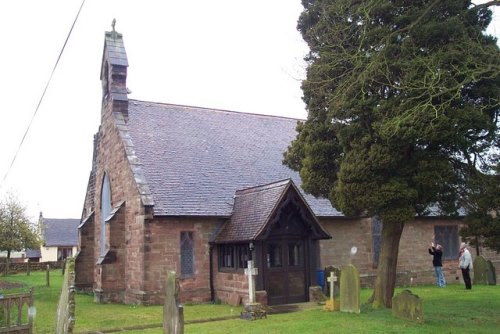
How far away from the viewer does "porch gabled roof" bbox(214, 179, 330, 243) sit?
693 inches

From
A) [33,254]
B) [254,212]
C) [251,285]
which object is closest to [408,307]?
[251,285]

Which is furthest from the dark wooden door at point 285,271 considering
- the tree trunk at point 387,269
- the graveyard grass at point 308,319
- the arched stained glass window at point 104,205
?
the arched stained glass window at point 104,205

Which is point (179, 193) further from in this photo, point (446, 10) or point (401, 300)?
point (446, 10)

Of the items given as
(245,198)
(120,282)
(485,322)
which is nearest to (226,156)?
(245,198)

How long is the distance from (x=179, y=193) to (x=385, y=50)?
10.3 metres

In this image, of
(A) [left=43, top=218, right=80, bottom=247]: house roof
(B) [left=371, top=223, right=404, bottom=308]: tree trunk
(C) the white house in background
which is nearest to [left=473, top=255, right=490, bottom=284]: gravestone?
(B) [left=371, top=223, right=404, bottom=308]: tree trunk

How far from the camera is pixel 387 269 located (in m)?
15.2

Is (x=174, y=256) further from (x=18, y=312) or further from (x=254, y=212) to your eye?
(x=18, y=312)

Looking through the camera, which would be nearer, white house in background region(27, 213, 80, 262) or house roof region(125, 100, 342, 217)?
house roof region(125, 100, 342, 217)

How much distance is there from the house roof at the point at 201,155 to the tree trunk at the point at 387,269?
6917 mm

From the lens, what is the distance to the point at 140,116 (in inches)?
948

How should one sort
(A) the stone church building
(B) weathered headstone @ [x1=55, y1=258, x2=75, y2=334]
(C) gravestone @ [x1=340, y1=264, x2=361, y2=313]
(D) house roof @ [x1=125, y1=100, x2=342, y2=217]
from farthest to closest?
(D) house roof @ [x1=125, y1=100, x2=342, y2=217] < (A) the stone church building < (C) gravestone @ [x1=340, y1=264, x2=361, y2=313] < (B) weathered headstone @ [x1=55, y1=258, x2=75, y2=334]

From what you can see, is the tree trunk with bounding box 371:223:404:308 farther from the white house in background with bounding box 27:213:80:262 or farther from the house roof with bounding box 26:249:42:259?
the house roof with bounding box 26:249:42:259

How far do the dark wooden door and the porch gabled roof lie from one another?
87cm
